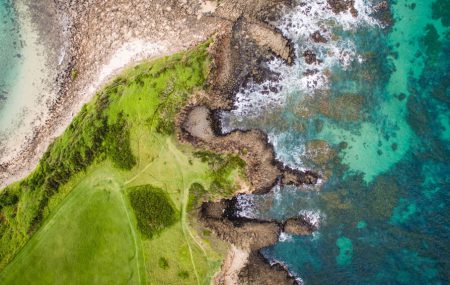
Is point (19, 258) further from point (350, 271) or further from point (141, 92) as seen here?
point (350, 271)

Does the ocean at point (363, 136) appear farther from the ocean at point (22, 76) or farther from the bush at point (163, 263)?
the ocean at point (22, 76)

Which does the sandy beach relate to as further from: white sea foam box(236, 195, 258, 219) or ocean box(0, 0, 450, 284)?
white sea foam box(236, 195, 258, 219)

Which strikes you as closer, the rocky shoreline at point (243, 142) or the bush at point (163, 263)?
the bush at point (163, 263)

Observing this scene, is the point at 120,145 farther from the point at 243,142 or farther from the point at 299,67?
the point at 299,67

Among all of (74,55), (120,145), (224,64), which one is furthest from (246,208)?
(74,55)

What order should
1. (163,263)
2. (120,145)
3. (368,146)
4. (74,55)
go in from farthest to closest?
1. (74,55)
2. (368,146)
3. (120,145)
4. (163,263)

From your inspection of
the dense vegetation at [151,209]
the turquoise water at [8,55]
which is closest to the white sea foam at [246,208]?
the dense vegetation at [151,209]
